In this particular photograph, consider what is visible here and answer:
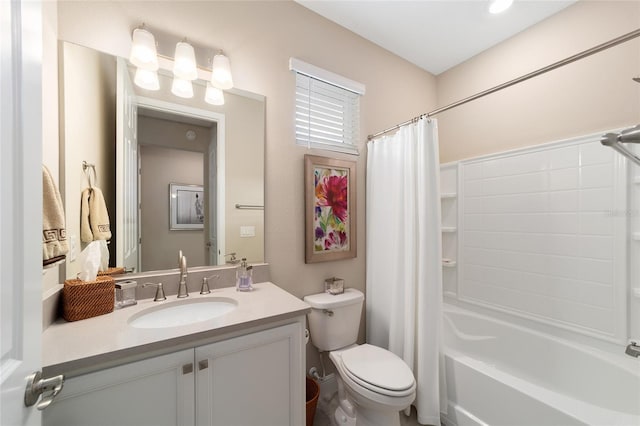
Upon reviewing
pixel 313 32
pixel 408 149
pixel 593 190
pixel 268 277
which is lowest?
pixel 268 277

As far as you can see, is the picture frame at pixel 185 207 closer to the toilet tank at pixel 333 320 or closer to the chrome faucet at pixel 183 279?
the chrome faucet at pixel 183 279

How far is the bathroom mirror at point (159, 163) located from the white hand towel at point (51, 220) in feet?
1.12

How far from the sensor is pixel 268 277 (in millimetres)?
1639

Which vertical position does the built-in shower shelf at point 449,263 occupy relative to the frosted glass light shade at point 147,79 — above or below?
below

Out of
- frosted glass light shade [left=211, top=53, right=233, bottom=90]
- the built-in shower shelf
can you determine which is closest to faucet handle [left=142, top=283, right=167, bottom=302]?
frosted glass light shade [left=211, top=53, right=233, bottom=90]

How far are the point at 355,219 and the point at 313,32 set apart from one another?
1413 millimetres

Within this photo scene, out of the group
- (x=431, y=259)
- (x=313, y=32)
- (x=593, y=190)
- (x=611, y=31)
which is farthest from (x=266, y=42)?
(x=593, y=190)

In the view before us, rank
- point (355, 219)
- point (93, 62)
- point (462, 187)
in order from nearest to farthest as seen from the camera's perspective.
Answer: point (93, 62)
point (355, 219)
point (462, 187)

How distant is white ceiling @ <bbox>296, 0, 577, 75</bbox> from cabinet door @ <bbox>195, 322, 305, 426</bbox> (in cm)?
212

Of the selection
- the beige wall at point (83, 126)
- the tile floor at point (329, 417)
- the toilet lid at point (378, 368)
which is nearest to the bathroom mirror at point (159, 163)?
the beige wall at point (83, 126)

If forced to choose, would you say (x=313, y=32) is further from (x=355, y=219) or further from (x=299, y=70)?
(x=355, y=219)

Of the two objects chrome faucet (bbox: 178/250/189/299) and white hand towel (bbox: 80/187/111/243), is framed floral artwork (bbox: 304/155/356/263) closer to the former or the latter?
chrome faucet (bbox: 178/250/189/299)

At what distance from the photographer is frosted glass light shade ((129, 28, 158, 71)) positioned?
1251 mm

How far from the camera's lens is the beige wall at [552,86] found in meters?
1.62
